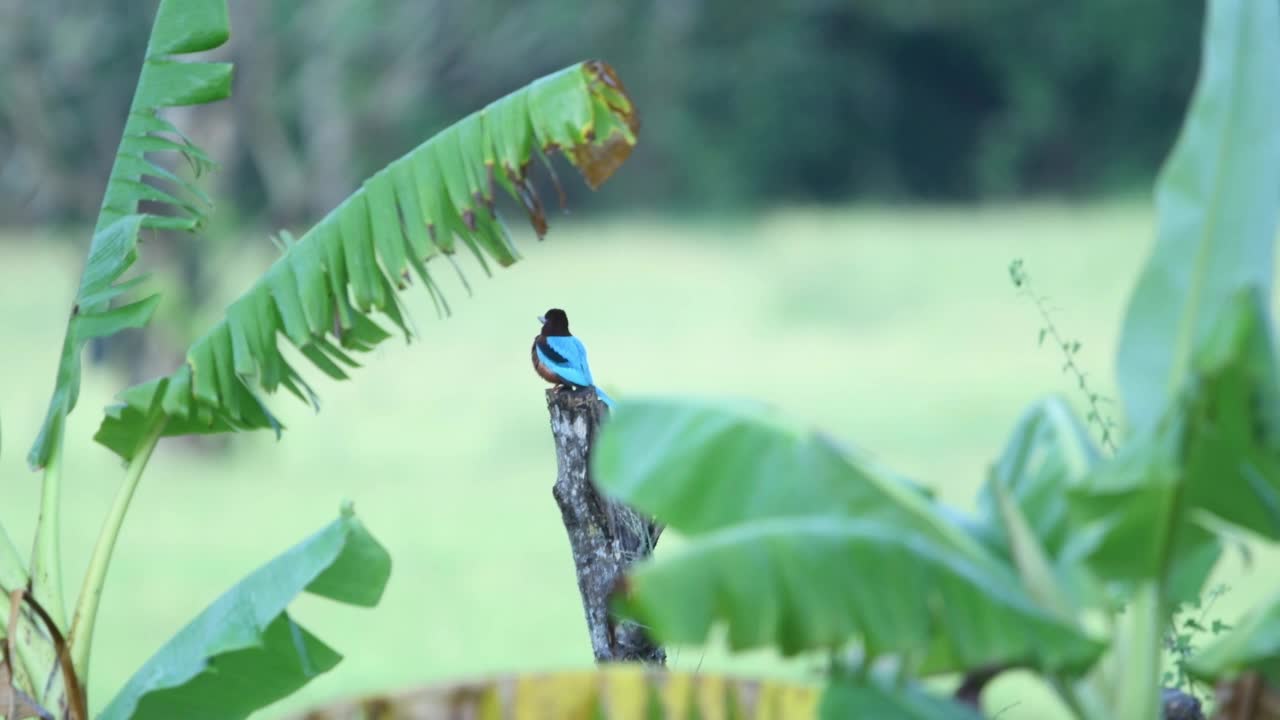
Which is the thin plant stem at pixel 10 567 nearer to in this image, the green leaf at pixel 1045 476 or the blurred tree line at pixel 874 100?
the green leaf at pixel 1045 476

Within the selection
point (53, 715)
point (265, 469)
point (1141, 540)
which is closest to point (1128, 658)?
point (1141, 540)

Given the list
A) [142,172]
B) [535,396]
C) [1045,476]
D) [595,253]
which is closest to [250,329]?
[142,172]

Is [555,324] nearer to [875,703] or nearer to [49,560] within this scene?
[49,560]

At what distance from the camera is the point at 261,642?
2.33 meters

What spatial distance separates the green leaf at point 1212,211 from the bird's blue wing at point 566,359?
1.32m

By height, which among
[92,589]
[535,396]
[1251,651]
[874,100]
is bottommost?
[1251,651]

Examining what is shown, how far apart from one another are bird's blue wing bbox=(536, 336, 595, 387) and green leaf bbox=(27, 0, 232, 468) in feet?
2.12

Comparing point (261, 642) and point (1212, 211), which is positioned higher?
point (1212, 211)

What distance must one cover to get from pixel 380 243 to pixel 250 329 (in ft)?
0.81

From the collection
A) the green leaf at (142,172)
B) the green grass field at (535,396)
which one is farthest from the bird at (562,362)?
the green grass field at (535,396)

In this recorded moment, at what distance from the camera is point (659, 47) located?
24281 mm

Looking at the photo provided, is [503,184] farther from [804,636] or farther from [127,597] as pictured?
[127,597]

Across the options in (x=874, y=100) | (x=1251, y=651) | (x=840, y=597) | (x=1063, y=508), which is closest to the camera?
(x=840, y=597)

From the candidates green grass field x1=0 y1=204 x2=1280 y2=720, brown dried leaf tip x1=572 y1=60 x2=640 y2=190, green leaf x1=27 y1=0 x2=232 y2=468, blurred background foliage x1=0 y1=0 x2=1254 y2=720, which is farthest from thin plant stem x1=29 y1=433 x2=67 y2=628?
green grass field x1=0 y1=204 x2=1280 y2=720
